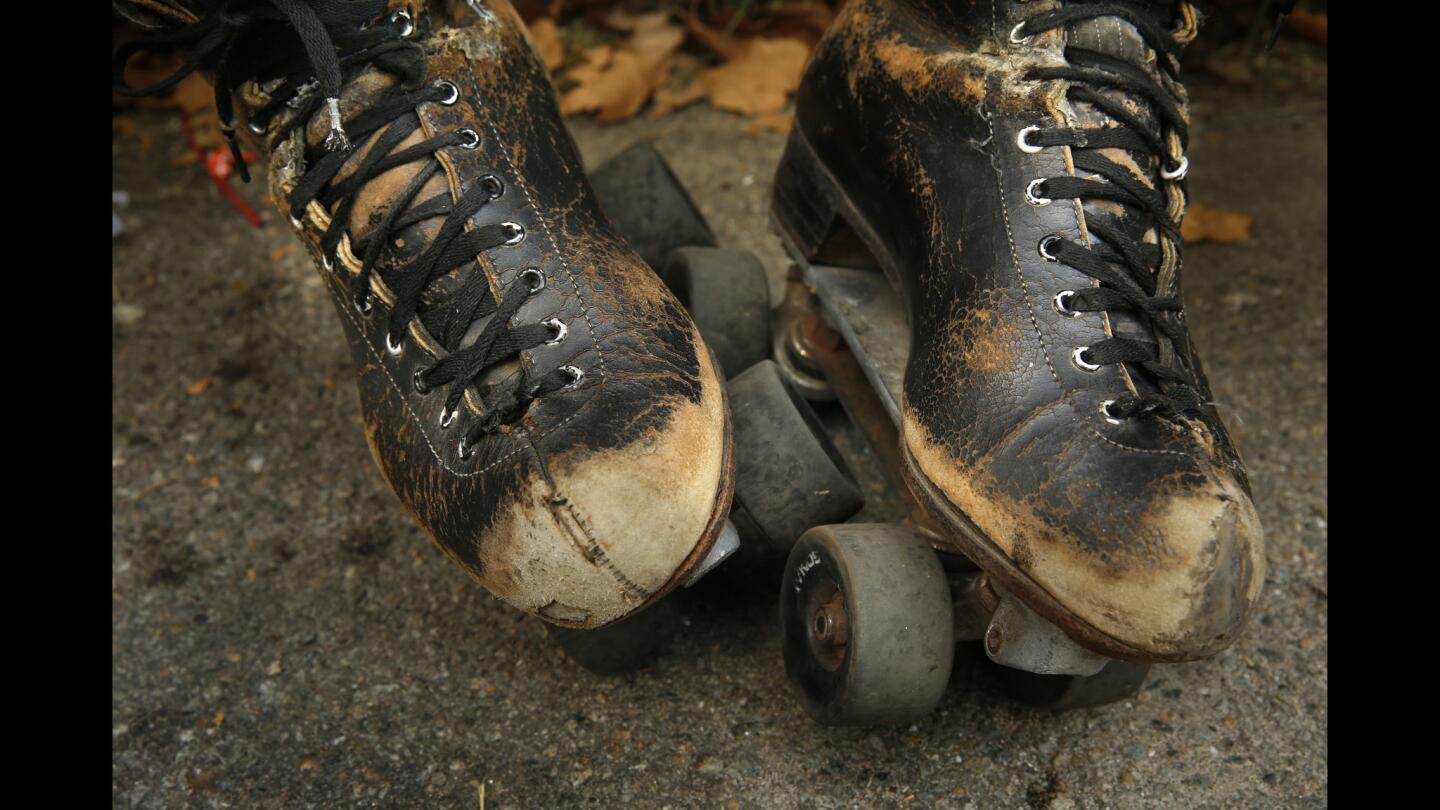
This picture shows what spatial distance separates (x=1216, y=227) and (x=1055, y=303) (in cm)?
125

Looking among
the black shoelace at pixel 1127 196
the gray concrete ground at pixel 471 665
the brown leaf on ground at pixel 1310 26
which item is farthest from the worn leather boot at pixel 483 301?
the brown leaf on ground at pixel 1310 26

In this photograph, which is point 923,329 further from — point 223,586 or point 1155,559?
point 223,586

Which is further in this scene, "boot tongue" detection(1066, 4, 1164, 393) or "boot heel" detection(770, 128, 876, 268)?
"boot heel" detection(770, 128, 876, 268)

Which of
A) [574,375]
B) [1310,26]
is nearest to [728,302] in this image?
[574,375]

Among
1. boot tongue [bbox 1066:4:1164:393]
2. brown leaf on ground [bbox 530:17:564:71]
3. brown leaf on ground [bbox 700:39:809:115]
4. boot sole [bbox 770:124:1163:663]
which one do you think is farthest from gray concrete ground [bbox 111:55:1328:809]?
brown leaf on ground [bbox 700:39:809:115]

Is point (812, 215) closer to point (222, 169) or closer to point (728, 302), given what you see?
point (728, 302)

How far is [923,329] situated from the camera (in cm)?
154

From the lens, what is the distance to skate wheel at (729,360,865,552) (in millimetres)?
1613

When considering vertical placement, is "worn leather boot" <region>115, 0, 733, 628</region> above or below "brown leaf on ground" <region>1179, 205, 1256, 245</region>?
above

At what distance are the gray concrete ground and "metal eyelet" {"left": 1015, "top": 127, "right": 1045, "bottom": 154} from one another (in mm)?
675

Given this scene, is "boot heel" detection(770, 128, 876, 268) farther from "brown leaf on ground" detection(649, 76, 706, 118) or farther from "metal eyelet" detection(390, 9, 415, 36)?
"brown leaf on ground" detection(649, 76, 706, 118)

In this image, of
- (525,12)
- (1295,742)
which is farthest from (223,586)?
(525,12)

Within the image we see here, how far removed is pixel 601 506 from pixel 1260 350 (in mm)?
1483

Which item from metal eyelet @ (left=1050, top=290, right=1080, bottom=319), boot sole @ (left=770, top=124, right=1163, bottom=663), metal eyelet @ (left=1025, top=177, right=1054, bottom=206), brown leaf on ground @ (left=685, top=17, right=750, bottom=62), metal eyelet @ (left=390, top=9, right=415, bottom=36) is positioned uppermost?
metal eyelet @ (left=390, top=9, right=415, bottom=36)
